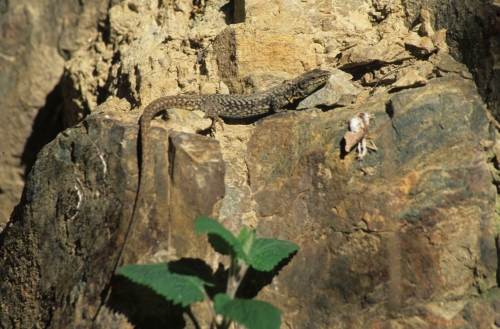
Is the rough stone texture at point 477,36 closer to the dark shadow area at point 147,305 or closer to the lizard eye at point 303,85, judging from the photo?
the lizard eye at point 303,85

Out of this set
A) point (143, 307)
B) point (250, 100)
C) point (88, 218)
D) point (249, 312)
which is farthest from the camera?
point (250, 100)

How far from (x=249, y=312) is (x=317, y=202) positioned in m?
1.28

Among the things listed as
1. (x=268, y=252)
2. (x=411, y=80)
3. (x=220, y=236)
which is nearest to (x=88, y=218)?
(x=220, y=236)

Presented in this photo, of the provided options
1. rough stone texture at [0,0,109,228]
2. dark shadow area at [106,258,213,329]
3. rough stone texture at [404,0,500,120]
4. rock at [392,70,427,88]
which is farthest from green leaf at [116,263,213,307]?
rough stone texture at [0,0,109,228]

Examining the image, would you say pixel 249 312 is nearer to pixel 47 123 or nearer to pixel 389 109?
pixel 389 109

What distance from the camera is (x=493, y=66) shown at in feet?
13.8

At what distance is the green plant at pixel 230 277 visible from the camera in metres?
3.16

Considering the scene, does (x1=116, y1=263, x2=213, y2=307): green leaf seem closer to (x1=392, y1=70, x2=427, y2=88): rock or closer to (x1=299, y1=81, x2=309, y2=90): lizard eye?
(x1=392, y1=70, x2=427, y2=88): rock

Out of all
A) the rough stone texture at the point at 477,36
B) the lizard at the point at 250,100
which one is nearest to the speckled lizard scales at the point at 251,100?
the lizard at the point at 250,100

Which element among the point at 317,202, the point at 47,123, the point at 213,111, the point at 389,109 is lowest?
the point at 47,123

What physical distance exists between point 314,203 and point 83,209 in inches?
77.5

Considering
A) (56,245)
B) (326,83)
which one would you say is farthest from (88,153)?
Answer: (326,83)

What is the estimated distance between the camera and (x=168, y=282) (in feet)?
11.1

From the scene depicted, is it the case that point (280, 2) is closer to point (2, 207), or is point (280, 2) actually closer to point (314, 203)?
point (314, 203)
